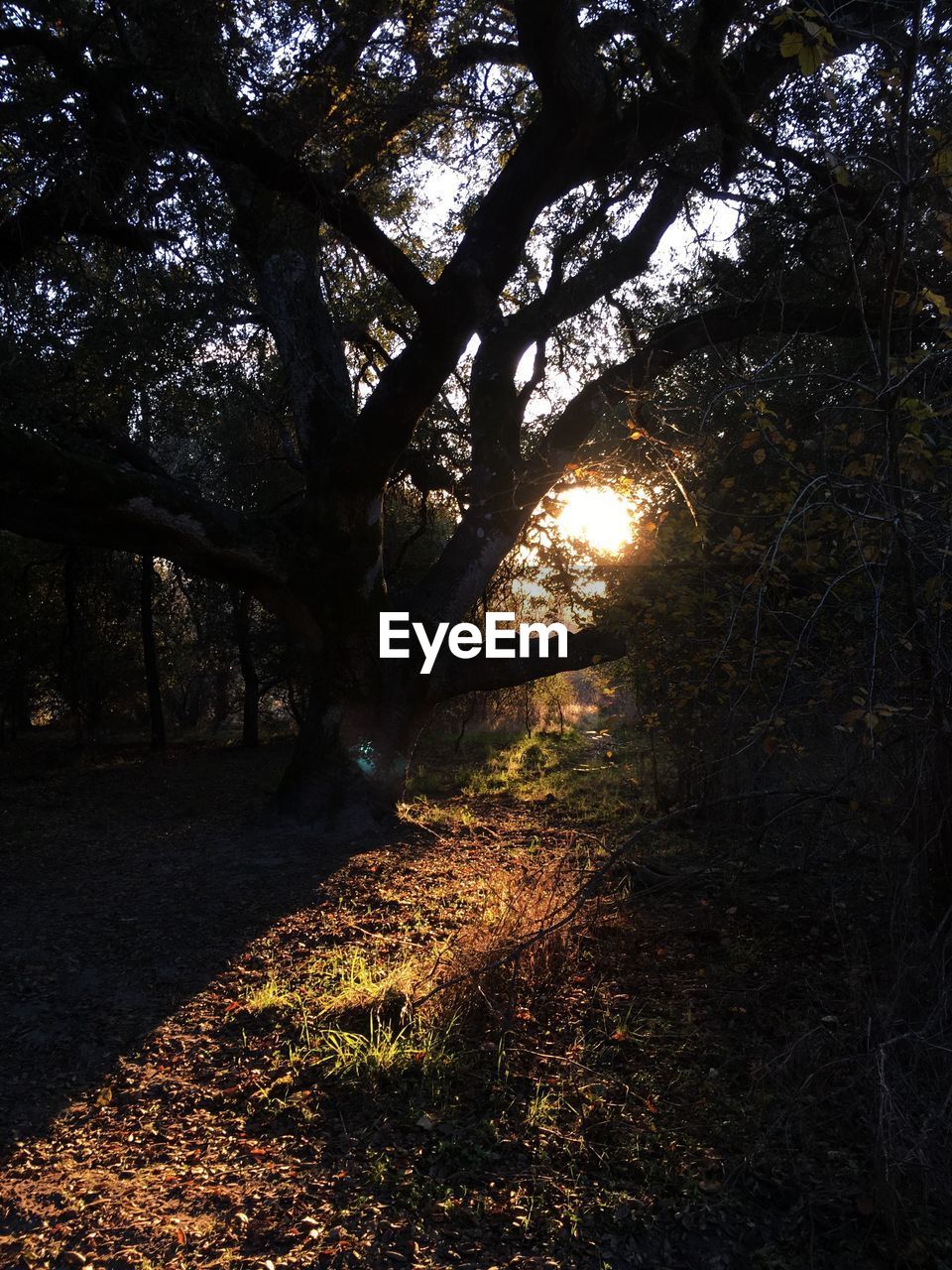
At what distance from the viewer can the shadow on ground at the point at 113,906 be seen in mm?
3906

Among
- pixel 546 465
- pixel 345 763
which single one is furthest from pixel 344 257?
pixel 345 763

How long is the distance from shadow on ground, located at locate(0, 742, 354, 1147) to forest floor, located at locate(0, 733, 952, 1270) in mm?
25

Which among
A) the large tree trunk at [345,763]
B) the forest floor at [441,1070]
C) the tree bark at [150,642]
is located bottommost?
the forest floor at [441,1070]

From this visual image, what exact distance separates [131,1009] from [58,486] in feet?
12.8

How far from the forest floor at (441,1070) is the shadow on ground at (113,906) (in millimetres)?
25

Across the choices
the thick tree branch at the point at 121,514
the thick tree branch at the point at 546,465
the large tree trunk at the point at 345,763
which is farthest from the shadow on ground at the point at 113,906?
the thick tree branch at the point at 546,465

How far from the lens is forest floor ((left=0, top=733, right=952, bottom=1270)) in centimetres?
265

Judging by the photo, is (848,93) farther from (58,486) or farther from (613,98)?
(58,486)

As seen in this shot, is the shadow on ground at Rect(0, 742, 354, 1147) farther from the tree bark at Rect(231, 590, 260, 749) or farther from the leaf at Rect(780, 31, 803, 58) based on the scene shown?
the leaf at Rect(780, 31, 803, 58)

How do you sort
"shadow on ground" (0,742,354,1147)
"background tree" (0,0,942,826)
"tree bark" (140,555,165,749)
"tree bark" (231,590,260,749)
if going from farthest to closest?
"tree bark" (231,590,260,749) → "tree bark" (140,555,165,749) → "background tree" (0,0,942,826) → "shadow on ground" (0,742,354,1147)

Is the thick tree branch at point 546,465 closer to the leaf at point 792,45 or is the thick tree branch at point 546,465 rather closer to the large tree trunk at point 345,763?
the large tree trunk at point 345,763

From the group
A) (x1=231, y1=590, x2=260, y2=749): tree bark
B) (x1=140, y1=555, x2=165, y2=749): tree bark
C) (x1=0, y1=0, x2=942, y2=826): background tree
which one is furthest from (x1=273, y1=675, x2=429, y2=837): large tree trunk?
(x1=140, y1=555, x2=165, y2=749): tree bark

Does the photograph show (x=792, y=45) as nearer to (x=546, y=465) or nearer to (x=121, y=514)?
(x=546, y=465)

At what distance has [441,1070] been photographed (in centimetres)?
348
